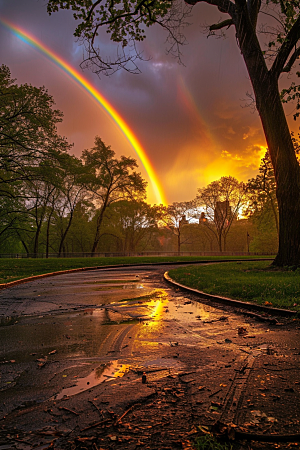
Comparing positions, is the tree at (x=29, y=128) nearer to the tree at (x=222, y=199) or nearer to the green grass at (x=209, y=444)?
the green grass at (x=209, y=444)

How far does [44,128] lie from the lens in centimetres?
2211

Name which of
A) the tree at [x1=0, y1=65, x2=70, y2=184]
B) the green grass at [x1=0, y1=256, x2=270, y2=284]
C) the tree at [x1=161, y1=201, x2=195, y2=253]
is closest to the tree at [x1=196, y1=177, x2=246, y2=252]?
the tree at [x1=161, y1=201, x2=195, y2=253]

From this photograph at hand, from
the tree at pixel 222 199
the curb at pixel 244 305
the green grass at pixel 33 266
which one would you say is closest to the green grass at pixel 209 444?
the curb at pixel 244 305

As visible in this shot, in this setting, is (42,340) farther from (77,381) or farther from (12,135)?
(12,135)

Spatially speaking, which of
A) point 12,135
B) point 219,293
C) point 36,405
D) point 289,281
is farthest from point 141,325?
point 12,135

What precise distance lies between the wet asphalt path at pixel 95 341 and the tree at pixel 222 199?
49.5m

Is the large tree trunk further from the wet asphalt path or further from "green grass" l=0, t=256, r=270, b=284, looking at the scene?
"green grass" l=0, t=256, r=270, b=284

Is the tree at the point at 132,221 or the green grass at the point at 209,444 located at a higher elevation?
the tree at the point at 132,221

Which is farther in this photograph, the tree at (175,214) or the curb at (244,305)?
the tree at (175,214)

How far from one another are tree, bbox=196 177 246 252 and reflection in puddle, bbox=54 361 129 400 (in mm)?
52424

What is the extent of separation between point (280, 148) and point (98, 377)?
12.7 m

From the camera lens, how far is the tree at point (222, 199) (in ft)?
180

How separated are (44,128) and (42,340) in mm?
20742

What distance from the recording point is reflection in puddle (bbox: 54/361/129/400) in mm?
2680
